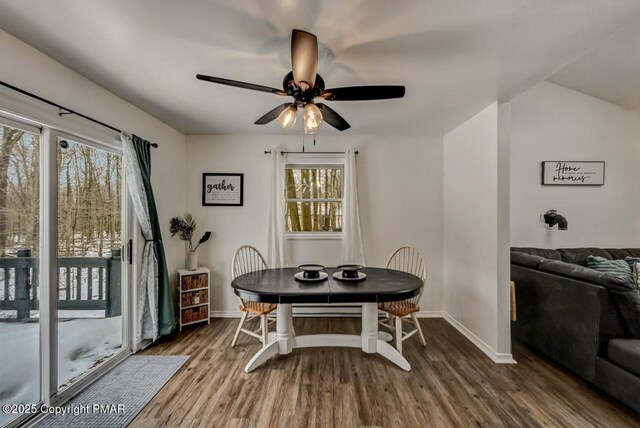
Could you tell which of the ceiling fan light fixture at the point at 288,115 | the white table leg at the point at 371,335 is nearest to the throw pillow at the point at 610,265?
the white table leg at the point at 371,335

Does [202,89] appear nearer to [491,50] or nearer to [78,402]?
[491,50]

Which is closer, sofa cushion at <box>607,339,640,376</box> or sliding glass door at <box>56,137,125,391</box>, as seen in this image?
sofa cushion at <box>607,339,640,376</box>

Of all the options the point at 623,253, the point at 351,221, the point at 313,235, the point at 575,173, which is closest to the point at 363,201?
the point at 351,221

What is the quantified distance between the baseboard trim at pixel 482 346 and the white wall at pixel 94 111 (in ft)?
11.6

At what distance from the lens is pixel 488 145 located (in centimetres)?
276

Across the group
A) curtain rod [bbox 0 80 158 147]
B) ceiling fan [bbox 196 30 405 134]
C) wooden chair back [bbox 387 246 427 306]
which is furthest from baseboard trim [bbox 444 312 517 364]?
curtain rod [bbox 0 80 158 147]

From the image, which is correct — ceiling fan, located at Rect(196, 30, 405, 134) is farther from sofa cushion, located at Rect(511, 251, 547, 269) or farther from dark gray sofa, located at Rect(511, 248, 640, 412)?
sofa cushion, located at Rect(511, 251, 547, 269)

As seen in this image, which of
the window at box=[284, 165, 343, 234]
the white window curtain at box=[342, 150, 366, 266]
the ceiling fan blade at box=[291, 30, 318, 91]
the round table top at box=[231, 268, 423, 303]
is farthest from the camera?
the window at box=[284, 165, 343, 234]

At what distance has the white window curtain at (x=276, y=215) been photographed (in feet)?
11.9

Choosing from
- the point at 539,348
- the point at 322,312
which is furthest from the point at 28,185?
the point at 539,348

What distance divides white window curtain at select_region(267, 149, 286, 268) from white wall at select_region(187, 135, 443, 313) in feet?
0.54

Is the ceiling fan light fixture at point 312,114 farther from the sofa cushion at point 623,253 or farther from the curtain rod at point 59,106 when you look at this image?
the sofa cushion at point 623,253

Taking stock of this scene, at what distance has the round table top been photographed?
2.18 m
